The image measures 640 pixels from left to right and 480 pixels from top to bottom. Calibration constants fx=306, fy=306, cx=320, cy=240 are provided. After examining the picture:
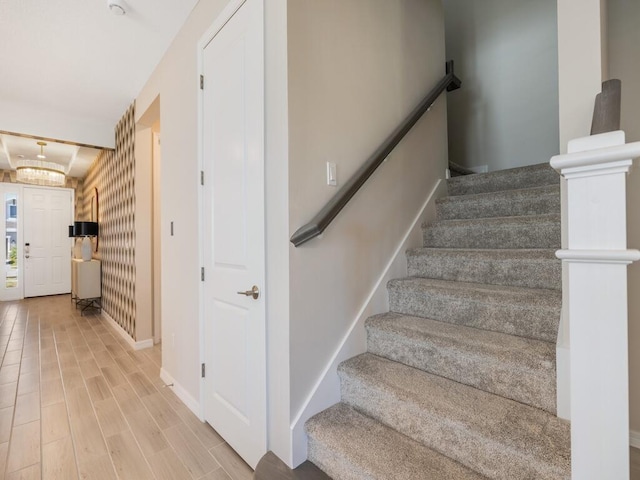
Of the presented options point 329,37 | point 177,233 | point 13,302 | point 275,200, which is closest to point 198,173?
point 177,233

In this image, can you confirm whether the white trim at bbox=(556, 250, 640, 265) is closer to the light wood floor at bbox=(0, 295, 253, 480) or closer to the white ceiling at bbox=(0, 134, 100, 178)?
the light wood floor at bbox=(0, 295, 253, 480)

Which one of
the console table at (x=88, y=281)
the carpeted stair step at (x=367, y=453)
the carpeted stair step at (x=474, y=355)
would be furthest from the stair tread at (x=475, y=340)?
the console table at (x=88, y=281)

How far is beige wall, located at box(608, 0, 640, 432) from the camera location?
5.89 ft

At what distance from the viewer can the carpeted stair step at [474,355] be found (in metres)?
1.18

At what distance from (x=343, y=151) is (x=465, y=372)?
1192mm

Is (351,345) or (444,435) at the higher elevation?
(351,345)

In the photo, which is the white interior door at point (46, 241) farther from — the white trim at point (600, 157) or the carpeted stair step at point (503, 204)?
the white trim at point (600, 157)

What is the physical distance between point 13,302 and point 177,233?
600 centimetres

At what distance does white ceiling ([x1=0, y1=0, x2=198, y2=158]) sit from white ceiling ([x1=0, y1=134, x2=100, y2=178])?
1041mm

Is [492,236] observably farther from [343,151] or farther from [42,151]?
[42,151]

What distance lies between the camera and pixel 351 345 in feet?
5.30

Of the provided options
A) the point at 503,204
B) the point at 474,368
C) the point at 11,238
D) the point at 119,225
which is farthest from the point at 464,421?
the point at 11,238

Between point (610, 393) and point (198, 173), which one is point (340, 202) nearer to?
point (610, 393)

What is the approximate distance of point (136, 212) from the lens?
11.0 feet
